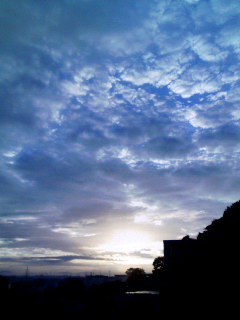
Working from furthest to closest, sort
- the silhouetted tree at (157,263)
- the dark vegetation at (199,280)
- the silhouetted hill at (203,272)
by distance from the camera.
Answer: the silhouetted tree at (157,263), the silhouetted hill at (203,272), the dark vegetation at (199,280)

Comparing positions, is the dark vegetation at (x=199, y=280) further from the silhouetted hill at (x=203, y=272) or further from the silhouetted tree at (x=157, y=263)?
the silhouetted tree at (x=157, y=263)

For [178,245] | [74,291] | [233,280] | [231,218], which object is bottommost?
[74,291]

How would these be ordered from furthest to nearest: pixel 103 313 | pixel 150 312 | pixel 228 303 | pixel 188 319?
pixel 103 313 → pixel 150 312 → pixel 188 319 → pixel 228 303

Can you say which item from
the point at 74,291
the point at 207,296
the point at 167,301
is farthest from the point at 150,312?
the point at 74,291

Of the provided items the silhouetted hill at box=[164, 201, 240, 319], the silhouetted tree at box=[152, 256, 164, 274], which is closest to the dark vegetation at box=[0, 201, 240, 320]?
the silhouetted hill at box=[164, 201, 240, 319]

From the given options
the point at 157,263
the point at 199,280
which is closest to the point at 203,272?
the point at 199,280

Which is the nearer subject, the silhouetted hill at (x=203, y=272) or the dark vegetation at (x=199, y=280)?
the dark vegetation at (x=199, y=280)

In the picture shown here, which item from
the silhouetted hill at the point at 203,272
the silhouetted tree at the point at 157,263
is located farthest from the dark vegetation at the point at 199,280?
the silhouetted tree at the point at 157,263

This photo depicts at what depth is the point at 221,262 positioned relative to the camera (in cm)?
2550

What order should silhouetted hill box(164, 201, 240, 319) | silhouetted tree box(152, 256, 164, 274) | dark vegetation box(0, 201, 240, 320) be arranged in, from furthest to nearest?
silhouetted tree box(152, 256, 164, 274)
silhouetted hill box(164, 201, 240, 319)
dark vegetation box(0, 201, 240, 320)

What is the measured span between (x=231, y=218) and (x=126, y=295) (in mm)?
14751

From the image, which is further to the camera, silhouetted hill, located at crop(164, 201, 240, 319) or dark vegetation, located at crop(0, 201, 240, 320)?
silhouetted hill, located at crop(164, 201, 240, 319)

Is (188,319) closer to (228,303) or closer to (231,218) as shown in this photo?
(228,303)

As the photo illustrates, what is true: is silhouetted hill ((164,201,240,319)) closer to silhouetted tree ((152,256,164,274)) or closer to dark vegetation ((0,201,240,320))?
dark vegetation ((0,201,240,320))
